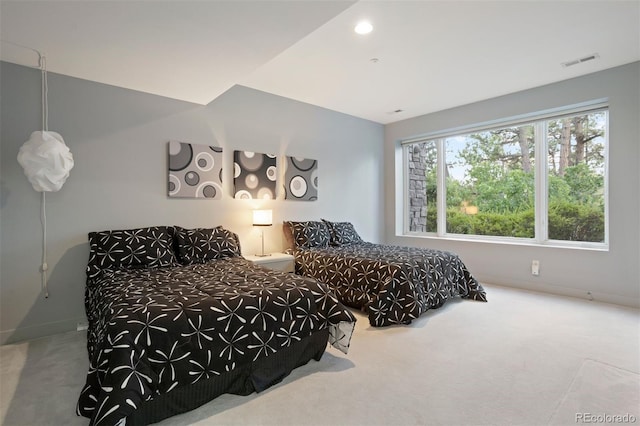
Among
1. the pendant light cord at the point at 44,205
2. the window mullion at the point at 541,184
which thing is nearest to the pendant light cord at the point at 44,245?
the pendant light cord at the point at 44,205

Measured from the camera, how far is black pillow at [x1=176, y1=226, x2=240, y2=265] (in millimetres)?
3256

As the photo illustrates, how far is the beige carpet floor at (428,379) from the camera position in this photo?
1.75 metres

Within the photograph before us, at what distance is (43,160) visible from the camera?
2.50 m

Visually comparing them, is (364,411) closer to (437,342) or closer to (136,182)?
(437,342)

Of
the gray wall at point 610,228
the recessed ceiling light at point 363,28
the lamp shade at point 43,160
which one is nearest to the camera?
the lamp shade at point 43,160

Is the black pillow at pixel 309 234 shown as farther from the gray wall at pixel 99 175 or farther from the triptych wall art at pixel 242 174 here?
the triptych wall art at pixel 242 174

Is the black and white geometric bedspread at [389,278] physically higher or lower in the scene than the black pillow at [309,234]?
lower

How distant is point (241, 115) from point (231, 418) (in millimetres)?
3372

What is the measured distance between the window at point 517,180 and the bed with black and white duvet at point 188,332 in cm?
347

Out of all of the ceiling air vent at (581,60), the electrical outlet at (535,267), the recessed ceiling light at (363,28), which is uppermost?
the ceiling air vent at (581,60)

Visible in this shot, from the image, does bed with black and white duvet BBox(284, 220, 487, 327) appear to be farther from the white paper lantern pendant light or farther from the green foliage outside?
the white paper lantern pendant light

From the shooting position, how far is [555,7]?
2.51 m

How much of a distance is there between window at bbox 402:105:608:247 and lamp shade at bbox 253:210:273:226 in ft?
9.45

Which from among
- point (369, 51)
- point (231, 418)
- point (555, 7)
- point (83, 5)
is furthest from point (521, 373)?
point (83, 5)
